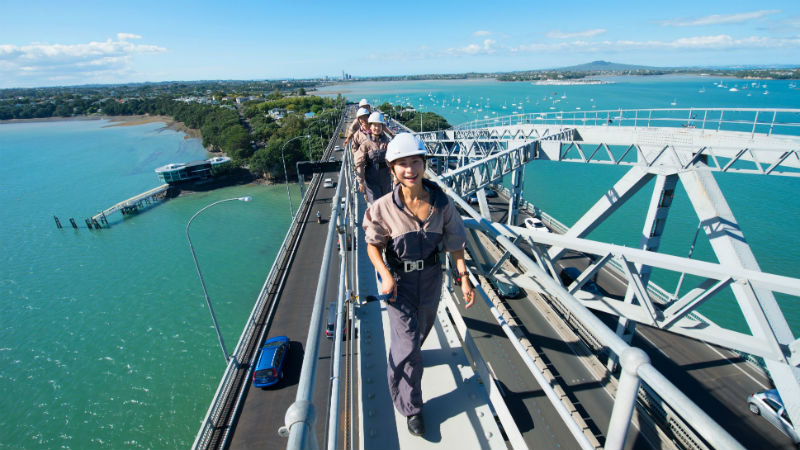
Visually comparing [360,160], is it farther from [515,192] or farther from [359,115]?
[515,192]

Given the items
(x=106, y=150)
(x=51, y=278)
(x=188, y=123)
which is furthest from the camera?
(x=188, y=123)

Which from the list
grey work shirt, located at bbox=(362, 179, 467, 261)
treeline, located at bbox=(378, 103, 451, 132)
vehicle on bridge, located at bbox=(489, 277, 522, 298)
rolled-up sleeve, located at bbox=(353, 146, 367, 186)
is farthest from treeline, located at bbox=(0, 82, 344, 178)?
grey work shirt, located at bbox=(362, 179, 467, 261)

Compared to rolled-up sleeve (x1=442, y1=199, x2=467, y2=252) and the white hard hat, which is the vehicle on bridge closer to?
rolled-up sleeve (x1=442, y1=199, x2=467, y2=252)

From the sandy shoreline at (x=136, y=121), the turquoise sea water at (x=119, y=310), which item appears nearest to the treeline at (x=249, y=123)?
the sandy shoreline at (x=136, y=121)

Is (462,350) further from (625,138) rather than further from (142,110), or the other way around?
(142,110)

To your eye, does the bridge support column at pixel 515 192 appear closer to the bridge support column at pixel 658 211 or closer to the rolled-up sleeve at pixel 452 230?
the bridge support column at pixel 658 211

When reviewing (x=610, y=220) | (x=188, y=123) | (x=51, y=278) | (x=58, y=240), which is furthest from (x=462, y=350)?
(x=188, y=123)
